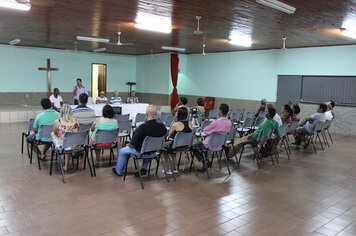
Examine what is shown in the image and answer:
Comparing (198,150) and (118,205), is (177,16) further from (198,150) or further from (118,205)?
(118,205)

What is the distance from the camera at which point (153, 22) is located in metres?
6.57

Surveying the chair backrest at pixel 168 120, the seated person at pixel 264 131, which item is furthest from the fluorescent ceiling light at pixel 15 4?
the seated person at pixel 264 131

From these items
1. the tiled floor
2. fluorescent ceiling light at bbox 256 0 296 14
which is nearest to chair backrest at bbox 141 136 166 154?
the tiled floor

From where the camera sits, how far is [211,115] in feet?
29.3

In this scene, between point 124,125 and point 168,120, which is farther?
point 168,120

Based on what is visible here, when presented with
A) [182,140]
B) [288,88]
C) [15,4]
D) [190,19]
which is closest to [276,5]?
[190,19]

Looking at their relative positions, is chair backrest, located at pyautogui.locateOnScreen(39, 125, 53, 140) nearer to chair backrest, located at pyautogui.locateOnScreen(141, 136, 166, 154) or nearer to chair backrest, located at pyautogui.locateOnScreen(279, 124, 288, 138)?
chair backrest, located at pyautogui.locateOnScreen(141, 136, 166, 154)

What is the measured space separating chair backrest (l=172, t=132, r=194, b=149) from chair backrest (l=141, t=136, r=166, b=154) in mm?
265

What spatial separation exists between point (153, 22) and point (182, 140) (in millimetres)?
2909

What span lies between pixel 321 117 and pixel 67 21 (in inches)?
242

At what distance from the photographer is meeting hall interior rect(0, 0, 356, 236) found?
3469 millimetres

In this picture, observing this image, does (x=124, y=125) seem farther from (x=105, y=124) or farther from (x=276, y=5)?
(x=276, y=5)

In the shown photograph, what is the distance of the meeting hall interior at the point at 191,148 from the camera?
3469 millimetres

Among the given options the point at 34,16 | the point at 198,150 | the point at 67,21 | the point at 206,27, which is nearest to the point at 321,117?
the point at 206,27
